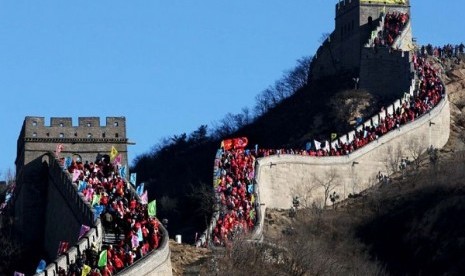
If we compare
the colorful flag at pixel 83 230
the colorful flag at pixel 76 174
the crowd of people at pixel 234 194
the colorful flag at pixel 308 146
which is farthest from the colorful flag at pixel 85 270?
the colorful flag at pixel 308 146

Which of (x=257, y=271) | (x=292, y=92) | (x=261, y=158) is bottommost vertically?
(x=257, y=271)

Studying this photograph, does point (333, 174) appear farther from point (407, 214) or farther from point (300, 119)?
point (300, 119)

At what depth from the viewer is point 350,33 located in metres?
141

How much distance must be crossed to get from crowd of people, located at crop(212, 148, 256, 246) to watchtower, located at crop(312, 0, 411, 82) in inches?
1241

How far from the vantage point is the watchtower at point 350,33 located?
139 metres

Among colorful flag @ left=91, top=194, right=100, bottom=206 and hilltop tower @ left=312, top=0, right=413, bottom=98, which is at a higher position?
hilltop tower @ left=312, top=0, right=413, bottom=98

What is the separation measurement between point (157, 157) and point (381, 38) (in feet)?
65.4

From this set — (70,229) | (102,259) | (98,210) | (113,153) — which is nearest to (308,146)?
(113,153)

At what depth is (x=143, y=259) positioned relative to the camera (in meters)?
77.1

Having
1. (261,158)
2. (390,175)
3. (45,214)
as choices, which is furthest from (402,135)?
(45,214)

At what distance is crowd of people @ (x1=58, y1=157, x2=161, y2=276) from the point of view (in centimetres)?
7619

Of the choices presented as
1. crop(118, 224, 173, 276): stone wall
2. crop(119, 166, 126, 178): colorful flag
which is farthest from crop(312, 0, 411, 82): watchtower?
crop(118, 224, 173, 276): stone wall

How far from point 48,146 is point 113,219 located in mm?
23937

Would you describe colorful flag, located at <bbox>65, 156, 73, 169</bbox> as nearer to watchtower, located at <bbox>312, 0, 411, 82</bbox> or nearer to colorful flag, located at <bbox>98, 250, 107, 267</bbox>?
colorful flag, located at <bbox>98, 250, 107, 267</bbox>
